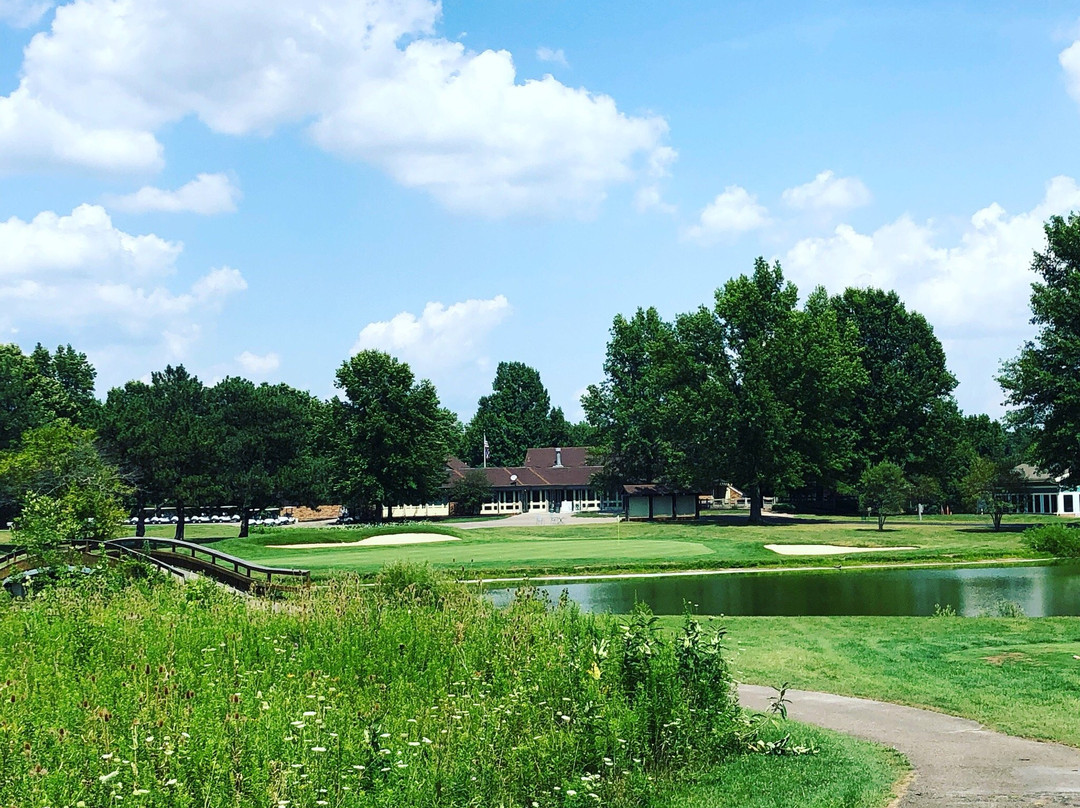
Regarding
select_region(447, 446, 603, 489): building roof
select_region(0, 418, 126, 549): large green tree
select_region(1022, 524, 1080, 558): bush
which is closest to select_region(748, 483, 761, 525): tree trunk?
select_region(1022, 524, 1080, 558): bush

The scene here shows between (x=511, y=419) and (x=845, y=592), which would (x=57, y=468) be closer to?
(x=845, y=592)

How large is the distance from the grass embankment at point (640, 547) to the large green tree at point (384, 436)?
1450 centimetres

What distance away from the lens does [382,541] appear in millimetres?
61625

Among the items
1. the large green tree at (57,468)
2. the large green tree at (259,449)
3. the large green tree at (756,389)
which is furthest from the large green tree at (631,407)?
the large green tree at (57,468)

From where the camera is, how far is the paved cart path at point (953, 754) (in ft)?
29.7

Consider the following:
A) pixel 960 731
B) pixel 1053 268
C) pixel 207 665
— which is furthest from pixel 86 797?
pixel 1053 268

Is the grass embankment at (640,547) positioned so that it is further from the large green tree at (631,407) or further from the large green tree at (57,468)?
the large green tree at (631,407)

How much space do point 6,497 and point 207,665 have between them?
162 feet

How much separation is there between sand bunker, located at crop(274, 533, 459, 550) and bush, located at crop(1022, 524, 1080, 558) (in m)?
29.5

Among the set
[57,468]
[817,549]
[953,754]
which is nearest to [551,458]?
[817,549]

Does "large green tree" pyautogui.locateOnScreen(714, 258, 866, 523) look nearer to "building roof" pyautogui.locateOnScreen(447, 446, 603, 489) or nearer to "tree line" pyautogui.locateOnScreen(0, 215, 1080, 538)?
"tree line" pyautogui.locateOnScreen(0, 215, 1080, 538)

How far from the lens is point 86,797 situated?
22.0ft

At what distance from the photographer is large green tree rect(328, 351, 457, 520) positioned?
81562 mm

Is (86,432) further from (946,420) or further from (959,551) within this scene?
(946,420)
